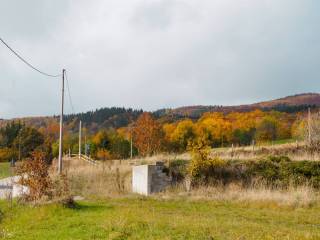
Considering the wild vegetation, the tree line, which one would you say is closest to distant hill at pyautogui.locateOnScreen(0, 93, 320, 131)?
the tree line

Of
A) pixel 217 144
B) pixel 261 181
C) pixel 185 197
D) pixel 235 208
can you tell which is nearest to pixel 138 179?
pixel 185 197

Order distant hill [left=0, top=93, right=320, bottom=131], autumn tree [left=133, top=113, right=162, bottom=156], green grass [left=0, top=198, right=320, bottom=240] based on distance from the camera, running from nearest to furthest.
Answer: green grass [left=0, top=198, right=320, bottom=240], autumn tree [left=133, top=113, right=162, bottom=156], distant hill [left=0, top=93, right=320, bottom=131]

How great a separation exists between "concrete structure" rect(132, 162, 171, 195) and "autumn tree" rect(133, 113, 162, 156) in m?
41.7

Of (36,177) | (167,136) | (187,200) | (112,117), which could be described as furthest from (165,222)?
(112,117)

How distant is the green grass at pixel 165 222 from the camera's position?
11.1 m

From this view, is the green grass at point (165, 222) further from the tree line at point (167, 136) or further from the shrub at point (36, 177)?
the tree line at point (167, 136)

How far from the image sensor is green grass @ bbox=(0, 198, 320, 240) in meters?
11.1

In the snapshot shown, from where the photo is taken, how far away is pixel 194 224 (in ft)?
41.1

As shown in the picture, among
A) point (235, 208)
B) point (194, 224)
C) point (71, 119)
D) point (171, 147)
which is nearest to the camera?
point (194, 224)

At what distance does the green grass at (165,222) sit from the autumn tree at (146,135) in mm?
49484

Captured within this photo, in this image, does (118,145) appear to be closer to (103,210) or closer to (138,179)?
(138,179)

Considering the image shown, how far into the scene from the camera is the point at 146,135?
7206 cm

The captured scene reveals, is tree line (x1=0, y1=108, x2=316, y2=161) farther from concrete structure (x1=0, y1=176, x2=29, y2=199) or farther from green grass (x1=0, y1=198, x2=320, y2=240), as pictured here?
green grass (x1=0, y1=198, x2=320, y2=240)

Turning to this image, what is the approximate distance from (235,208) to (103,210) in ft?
17.6
